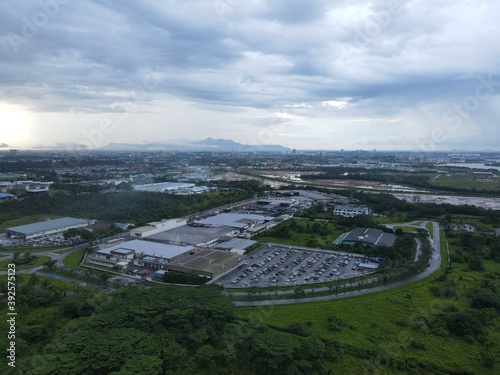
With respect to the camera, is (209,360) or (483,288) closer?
(209,360)

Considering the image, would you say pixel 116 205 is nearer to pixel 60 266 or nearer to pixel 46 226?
pixel 46 226

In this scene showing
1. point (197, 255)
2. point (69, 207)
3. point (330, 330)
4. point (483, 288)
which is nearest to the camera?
point (330, 330)

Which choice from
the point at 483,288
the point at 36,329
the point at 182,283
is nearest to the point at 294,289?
the point at 182,283

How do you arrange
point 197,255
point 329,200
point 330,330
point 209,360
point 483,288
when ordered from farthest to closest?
point 329,200
point 197,255
point 483,288
point 330,330
point 209,360

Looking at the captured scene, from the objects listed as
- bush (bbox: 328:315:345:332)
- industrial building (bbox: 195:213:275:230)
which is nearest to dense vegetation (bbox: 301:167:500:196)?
industrial building (bbox: 195:213:275:230)

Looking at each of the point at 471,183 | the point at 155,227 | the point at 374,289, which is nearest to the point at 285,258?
the point at 374,289

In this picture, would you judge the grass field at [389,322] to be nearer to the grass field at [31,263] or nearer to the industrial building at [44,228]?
the grass field at [31,263]

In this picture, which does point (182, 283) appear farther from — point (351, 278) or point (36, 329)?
point (351, 278)
